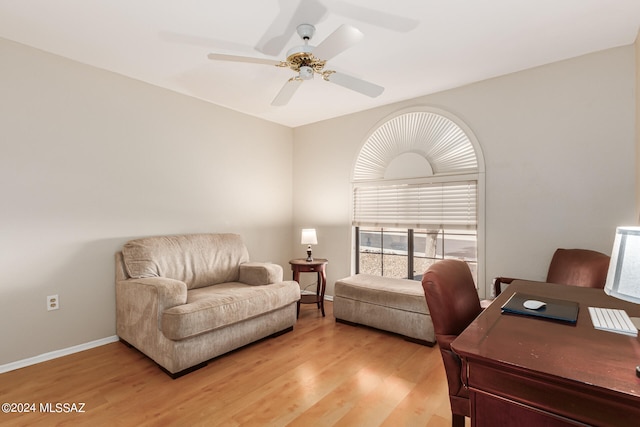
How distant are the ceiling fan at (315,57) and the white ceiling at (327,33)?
24 centimetres

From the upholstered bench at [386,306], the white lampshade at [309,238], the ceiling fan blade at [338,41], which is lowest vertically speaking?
the upholstered bench at [386,306]

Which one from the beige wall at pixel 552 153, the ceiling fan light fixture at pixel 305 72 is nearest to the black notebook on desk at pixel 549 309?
the beige wall at pixel 552 153

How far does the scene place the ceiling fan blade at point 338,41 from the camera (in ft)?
5.80

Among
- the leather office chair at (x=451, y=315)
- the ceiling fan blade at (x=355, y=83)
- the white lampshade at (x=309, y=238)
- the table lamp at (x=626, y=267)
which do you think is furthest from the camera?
the white lampshade at (x=309, y=238)

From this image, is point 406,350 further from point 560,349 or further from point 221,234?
point 221,234

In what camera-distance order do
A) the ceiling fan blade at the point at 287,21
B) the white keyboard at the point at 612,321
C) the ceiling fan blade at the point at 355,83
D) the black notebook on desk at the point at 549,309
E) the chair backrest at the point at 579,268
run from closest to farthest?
the white keyboard at the point at 612,321 < the black notebook on desk at the point at 549,309 < the ceiling fan blade at the point at 287,21 < the chair backrest at the point at 579,268 < the ceiling fan blade at the point at 355,83

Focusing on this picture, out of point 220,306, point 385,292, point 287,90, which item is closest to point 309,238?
point 385,292

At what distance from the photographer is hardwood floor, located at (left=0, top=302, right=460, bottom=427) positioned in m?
1.89

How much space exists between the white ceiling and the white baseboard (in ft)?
8.14

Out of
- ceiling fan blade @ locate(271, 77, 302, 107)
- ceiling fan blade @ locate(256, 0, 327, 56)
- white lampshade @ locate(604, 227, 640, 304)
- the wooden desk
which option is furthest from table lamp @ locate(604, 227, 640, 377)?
ceiling fan blade @ locate(271, 77, 302, 107)

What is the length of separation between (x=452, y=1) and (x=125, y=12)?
210 cm

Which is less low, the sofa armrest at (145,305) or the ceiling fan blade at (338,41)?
the ceiling fan blade at (338,41)

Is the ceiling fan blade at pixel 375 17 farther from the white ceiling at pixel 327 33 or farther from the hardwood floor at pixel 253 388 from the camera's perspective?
the hardwood floor at pixel 253 388

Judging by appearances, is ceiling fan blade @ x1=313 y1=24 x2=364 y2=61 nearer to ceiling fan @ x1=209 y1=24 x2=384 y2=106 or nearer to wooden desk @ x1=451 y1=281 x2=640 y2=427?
ceiling fan @ x1=209 y1=24 x2=384 y2=106
